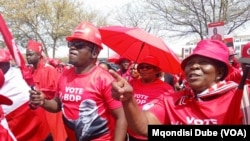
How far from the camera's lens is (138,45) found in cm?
482

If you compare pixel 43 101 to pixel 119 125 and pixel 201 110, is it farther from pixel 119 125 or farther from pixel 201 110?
pixel 201 110

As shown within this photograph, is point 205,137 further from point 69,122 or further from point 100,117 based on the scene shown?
point 69,122

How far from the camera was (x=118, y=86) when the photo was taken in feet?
7.29

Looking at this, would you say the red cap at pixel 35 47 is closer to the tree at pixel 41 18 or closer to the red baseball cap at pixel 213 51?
the red baseball cap at pixel 213 51

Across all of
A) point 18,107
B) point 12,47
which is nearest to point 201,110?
point 12,47

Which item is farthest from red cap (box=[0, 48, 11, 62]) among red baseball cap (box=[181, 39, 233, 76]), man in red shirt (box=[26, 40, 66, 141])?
red baseball cap (box=[181, 39, 233, 76])

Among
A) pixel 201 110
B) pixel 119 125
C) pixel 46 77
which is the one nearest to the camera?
pixel 201 110

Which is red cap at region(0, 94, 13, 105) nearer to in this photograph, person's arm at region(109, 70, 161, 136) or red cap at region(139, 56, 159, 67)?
person's arm at region(109, 70, 161, 136)

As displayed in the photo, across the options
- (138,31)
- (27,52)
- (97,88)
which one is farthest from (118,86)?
(27,52)

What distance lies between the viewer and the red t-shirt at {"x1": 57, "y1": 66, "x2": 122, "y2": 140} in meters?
3.35

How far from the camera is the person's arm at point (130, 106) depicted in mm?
2225

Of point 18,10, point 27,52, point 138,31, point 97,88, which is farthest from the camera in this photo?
point 18,10

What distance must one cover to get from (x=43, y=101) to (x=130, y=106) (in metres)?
1.40

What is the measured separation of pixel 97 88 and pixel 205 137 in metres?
1.30
